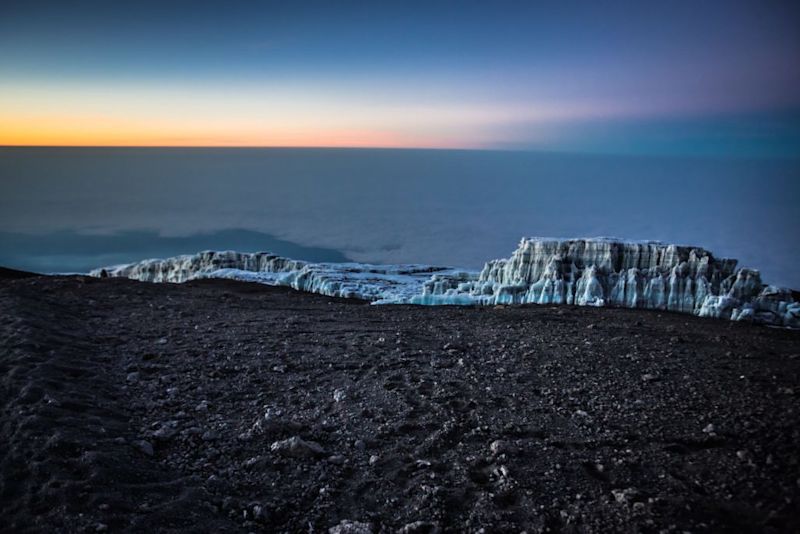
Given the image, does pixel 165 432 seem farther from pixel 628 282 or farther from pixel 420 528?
pixel 628 282

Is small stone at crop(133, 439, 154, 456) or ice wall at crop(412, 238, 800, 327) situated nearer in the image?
small stone at crop(133, 439, 154, 456)

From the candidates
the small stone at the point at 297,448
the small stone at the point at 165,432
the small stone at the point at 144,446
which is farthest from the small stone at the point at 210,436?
the small stone at the point at 297,448

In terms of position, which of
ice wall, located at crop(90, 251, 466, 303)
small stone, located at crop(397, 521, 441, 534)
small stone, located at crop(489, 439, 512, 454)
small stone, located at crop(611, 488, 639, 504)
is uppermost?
small stone, located at crop(611, 488, 639, 504)

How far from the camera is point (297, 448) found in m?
6.86

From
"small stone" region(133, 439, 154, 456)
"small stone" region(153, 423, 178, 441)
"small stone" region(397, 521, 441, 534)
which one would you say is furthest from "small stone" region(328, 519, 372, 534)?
"small stone" region(153, 423, 178, 441)

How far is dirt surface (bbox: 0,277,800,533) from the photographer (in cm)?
561

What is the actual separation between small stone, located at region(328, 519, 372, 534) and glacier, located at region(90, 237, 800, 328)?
1449 centimetres

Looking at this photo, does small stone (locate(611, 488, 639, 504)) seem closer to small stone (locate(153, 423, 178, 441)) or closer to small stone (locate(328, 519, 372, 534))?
small stone (locate(328, 519, 372, 534))

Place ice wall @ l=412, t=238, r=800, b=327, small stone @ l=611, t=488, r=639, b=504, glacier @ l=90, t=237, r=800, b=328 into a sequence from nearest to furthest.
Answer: small stone @ l=611, t=488, r=639, b=504 < ice wall @ l=412, t=238, r=800, b=327 < glacier @ l=90, t=237, r=800, b=328

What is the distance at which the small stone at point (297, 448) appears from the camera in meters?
6.84

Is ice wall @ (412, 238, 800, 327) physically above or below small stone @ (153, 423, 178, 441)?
above

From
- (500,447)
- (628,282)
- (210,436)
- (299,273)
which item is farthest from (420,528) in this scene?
(299,273)

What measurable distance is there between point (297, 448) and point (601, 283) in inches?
579

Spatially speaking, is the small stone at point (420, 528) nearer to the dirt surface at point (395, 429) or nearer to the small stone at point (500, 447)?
the dirt surface at point (395, 429)
